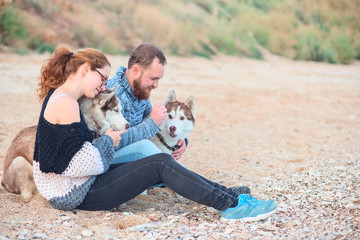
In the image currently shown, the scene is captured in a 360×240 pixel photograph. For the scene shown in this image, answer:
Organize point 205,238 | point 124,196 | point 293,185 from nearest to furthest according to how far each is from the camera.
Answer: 1. point 205,238
2. point 124,196
3. point 293,185

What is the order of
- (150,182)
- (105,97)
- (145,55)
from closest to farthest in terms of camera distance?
(150,182) → (105,97) → (145,55)

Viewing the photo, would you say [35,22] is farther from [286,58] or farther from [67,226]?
[286,58]

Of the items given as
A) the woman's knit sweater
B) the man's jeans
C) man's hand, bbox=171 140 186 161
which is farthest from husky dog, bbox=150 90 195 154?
the woman's knit sweater

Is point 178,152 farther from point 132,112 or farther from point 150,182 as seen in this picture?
point 150,182

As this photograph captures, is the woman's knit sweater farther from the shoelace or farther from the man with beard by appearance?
the shoelace

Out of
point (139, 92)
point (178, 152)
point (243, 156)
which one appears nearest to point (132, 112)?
point (139, 92)

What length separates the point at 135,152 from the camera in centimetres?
391

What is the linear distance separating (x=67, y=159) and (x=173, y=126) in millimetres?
1899

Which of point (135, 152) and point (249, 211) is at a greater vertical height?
point (135, 152)

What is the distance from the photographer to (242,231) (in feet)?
11.3

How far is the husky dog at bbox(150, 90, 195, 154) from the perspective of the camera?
497 centimetres

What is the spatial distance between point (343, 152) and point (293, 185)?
2362 mm

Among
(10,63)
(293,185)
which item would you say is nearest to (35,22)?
(10,63)

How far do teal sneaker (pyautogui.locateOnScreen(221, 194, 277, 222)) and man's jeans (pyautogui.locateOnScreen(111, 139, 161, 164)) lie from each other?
2.95 feet
